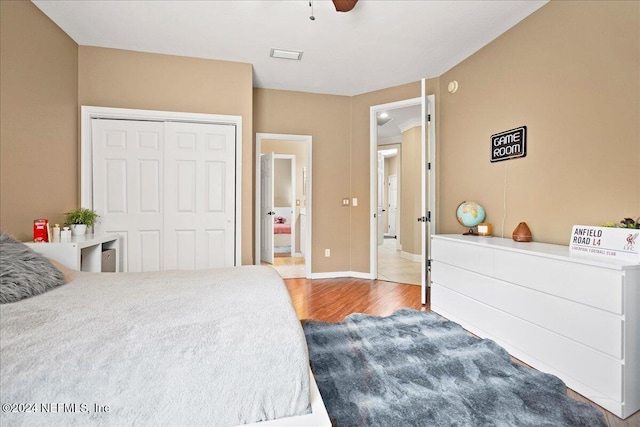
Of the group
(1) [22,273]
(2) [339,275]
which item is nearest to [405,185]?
(2) [339,275]

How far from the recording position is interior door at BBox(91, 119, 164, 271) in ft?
10.8

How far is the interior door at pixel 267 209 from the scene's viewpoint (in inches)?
220

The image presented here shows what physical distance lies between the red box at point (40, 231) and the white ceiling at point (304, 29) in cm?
179

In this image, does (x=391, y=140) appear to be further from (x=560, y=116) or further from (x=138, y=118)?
(x=138, y=118)

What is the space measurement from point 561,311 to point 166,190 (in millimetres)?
3586

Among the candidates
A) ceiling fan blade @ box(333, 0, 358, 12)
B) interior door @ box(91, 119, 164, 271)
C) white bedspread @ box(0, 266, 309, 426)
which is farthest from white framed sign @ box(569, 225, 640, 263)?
interior door @ box(91, 119, 164, 271)

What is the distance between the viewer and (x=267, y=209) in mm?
5715

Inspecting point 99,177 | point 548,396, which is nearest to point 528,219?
point 548,396

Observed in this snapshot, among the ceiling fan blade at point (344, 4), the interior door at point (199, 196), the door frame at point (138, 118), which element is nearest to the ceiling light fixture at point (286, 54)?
the door frame at point (138, 118)

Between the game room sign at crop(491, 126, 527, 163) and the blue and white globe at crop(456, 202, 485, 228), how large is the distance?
467mm

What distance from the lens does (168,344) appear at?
95cm

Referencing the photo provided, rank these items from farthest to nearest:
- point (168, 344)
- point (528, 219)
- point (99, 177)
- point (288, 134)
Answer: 1. point (288, 134)
2. point (99, 177)
3. point (528, 219)
4. point (168, 344)

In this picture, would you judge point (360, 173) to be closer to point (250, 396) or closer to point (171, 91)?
point (171, 91)

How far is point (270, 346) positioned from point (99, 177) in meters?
3.23
